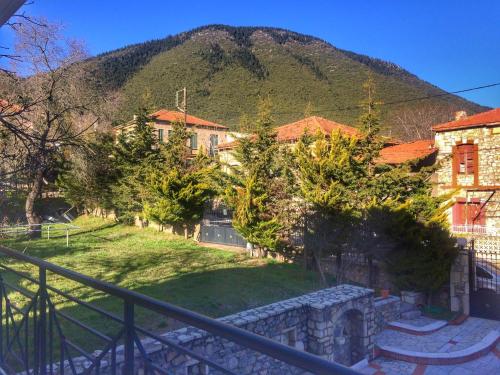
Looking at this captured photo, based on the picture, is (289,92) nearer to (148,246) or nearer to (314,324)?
(148,246)

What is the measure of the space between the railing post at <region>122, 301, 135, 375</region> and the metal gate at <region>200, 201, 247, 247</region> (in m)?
13.3

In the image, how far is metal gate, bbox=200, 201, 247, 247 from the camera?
15422mm

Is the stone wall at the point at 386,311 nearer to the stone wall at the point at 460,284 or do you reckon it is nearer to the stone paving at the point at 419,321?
the stone paving at the point at 419,321

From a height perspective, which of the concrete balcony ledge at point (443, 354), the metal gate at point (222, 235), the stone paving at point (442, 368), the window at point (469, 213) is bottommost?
the stone paving at point (442, 368)

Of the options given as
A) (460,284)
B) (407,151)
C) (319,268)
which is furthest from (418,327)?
(407,151)

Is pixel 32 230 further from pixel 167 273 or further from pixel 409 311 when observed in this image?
pixel 409 311

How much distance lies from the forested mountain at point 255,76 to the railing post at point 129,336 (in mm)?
40319

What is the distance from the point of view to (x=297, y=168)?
13.1 meters

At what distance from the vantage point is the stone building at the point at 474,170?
1892cm

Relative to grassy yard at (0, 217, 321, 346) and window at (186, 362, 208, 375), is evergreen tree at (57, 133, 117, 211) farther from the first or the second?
window at (186, 362, 208, 375)

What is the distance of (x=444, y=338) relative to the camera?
901 centimetres

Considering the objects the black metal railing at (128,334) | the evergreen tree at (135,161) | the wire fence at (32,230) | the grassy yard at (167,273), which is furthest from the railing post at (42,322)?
the evergreen tree at (135,161)

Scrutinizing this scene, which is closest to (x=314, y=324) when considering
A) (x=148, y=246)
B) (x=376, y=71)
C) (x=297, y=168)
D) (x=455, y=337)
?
(x=455, y=337)

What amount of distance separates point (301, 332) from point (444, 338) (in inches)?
140
